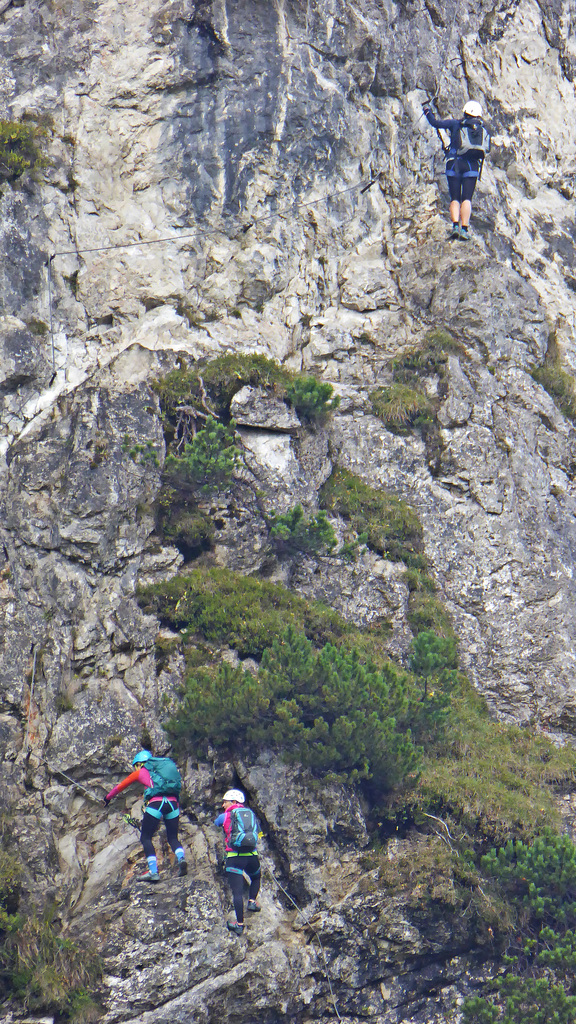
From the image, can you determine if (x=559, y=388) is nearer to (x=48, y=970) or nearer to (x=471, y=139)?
(x=471, y=139)

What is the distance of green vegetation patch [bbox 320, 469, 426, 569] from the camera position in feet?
51.4

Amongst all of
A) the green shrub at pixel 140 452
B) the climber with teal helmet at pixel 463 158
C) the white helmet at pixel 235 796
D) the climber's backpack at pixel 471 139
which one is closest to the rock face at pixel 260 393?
the green shrub at pixel 140 452

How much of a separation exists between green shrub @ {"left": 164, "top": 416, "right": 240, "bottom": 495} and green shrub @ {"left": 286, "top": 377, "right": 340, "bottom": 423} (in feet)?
5.77

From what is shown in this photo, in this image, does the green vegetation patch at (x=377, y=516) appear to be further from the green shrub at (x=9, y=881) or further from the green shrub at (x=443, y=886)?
the green shrub at (x=9, y=881)

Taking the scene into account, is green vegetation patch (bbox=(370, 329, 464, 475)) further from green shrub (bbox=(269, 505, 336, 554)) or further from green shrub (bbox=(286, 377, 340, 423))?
green shrub (bbox=(269, 505, 336, 554))

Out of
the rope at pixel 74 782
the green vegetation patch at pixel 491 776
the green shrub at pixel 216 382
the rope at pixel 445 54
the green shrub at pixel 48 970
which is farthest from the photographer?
the rope at pixel 445 54

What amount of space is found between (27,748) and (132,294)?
828 cm

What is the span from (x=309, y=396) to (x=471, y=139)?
242 inches

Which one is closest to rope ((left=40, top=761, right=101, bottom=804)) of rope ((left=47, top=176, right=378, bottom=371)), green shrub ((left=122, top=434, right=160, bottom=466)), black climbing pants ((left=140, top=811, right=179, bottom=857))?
black climbing pants ((left=140, top=811, right=179, bottom=857))

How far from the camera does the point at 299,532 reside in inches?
576

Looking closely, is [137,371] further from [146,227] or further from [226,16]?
[226,16]

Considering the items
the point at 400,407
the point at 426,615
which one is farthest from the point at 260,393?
the point at 426,615

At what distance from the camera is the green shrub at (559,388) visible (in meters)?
18.2

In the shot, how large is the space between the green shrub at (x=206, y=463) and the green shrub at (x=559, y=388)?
7255 millimetres
